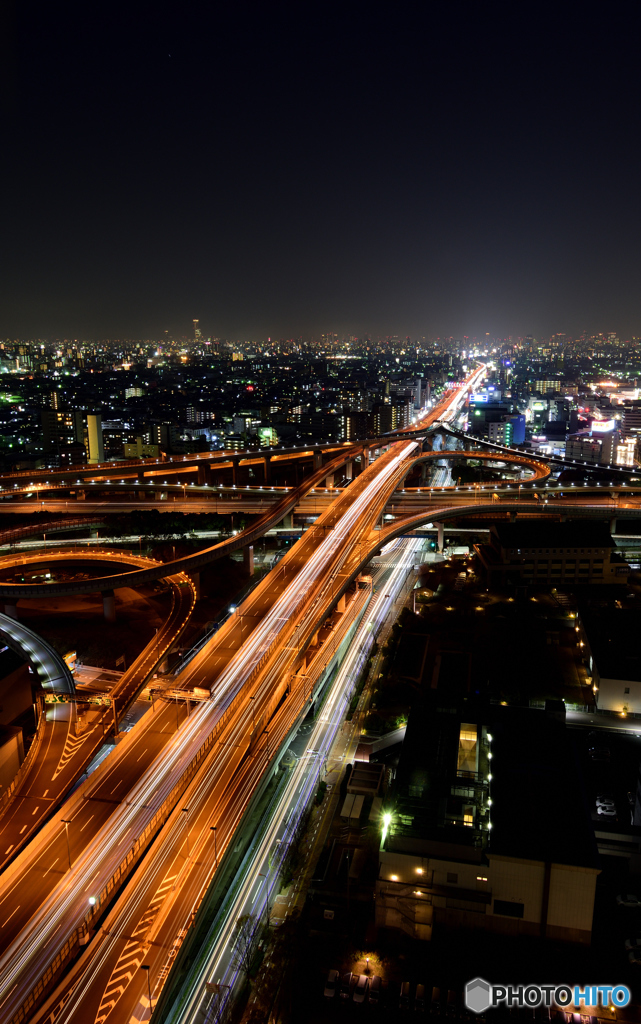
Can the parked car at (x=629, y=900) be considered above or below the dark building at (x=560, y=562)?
below

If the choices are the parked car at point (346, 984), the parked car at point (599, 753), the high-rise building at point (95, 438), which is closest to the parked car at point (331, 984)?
the parked car at point (346, 984)

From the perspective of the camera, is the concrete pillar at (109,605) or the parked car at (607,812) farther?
the concrete pillar at (109,605)

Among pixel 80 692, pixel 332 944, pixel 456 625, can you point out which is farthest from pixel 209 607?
pixel 332 944

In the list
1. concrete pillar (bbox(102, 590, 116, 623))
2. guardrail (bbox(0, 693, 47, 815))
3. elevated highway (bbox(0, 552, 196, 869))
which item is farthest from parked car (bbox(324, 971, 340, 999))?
concrete pillar (bbox(102, 590, 116, 623))

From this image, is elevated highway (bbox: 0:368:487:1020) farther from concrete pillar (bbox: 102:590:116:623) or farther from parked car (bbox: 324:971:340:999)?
parked car (bbox: 324:971:340:999)

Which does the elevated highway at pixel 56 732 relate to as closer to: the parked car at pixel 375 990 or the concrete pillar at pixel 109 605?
the concrete pillar at pixel 109 605

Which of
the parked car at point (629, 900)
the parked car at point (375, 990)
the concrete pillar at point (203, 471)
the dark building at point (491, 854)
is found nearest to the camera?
the parked car at point (375, 990)

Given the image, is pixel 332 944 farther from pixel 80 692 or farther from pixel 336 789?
pixel 80 692
